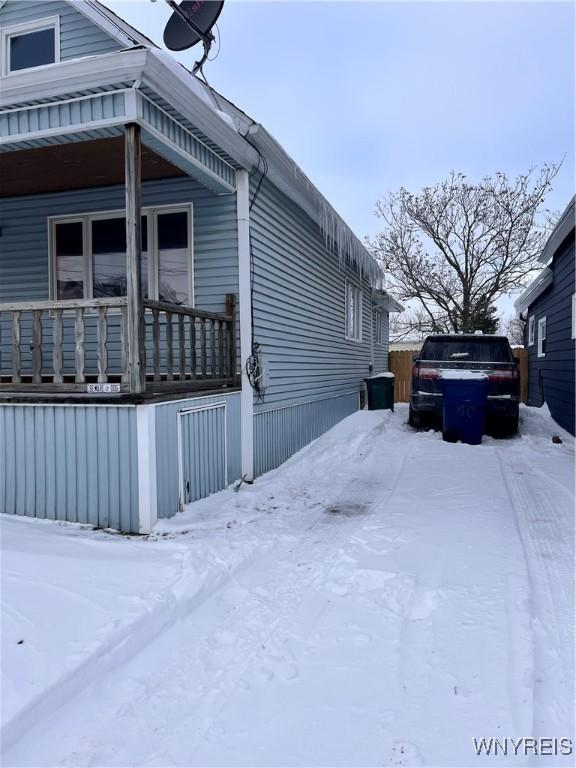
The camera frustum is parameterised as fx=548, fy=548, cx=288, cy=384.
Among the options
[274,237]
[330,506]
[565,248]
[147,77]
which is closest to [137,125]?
[147,77]

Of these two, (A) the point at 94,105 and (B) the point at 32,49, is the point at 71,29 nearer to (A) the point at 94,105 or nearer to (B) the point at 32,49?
(B) the point at 32,49

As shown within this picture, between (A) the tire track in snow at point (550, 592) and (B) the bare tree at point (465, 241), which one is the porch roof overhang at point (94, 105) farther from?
(B) the bare tree at point (465, 241)

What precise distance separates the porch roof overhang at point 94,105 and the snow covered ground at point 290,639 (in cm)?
338

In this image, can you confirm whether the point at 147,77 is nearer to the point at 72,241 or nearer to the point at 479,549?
the point at 72,241

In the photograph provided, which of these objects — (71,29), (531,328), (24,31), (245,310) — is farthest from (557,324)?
(24,31)

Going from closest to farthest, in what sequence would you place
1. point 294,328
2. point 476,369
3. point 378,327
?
point 294,328 → point 476,369 → point 378,327

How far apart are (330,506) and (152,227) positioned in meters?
3.98

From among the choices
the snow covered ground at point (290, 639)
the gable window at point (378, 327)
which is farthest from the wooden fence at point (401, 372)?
the snow covered ground at point (290, 639)

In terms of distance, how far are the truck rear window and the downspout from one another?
431cm

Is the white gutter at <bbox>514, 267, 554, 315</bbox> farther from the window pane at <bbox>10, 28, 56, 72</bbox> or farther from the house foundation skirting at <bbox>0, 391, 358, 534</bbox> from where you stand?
the window pane at <bbox>10, 28, 56, 72</bbox>

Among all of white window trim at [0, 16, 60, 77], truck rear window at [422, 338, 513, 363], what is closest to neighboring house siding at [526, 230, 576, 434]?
truck rear window at [422, 338, 513, 363]

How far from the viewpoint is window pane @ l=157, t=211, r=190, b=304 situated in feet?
21.9

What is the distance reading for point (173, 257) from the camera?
6.72 metres

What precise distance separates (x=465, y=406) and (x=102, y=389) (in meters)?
5.96
